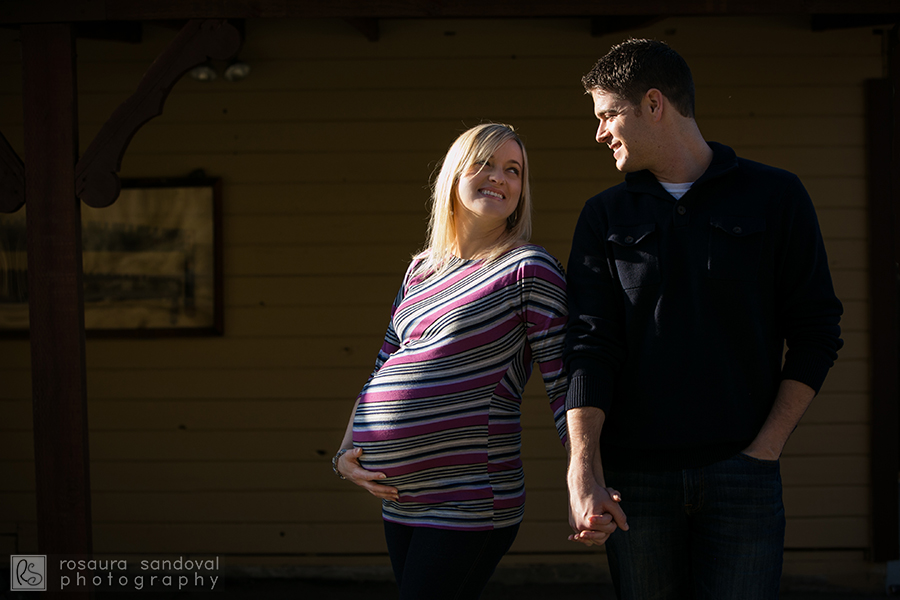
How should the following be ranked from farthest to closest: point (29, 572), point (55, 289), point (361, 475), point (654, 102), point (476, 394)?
1. point (29, 572)
2. point (55, 289)
3. point (361, 475)
4. point (476, 394)
5. point (654, 102)

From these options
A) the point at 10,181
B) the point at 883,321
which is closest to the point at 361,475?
the point at 10,181

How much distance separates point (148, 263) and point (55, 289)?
1118mm

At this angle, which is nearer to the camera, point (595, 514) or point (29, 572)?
point (595, 514)

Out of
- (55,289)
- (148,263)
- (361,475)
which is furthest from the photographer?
(148,263)

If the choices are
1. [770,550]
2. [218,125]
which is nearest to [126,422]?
[218,125]

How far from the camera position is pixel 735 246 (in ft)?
4.92

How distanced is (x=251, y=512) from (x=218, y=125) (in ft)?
6.60

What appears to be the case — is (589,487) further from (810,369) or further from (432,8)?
(432,8)

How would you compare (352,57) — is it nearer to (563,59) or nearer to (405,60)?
(405,60)

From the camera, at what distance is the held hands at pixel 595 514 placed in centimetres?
146

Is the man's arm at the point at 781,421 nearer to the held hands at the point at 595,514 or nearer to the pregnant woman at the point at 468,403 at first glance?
the held hands at the point at 595,514

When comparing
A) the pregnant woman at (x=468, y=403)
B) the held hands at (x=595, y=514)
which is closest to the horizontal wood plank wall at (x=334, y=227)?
the pregnant woman at (x=468, y=403)

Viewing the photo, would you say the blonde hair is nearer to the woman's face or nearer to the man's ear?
the woman's face

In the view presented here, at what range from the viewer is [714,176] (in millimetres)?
1545
